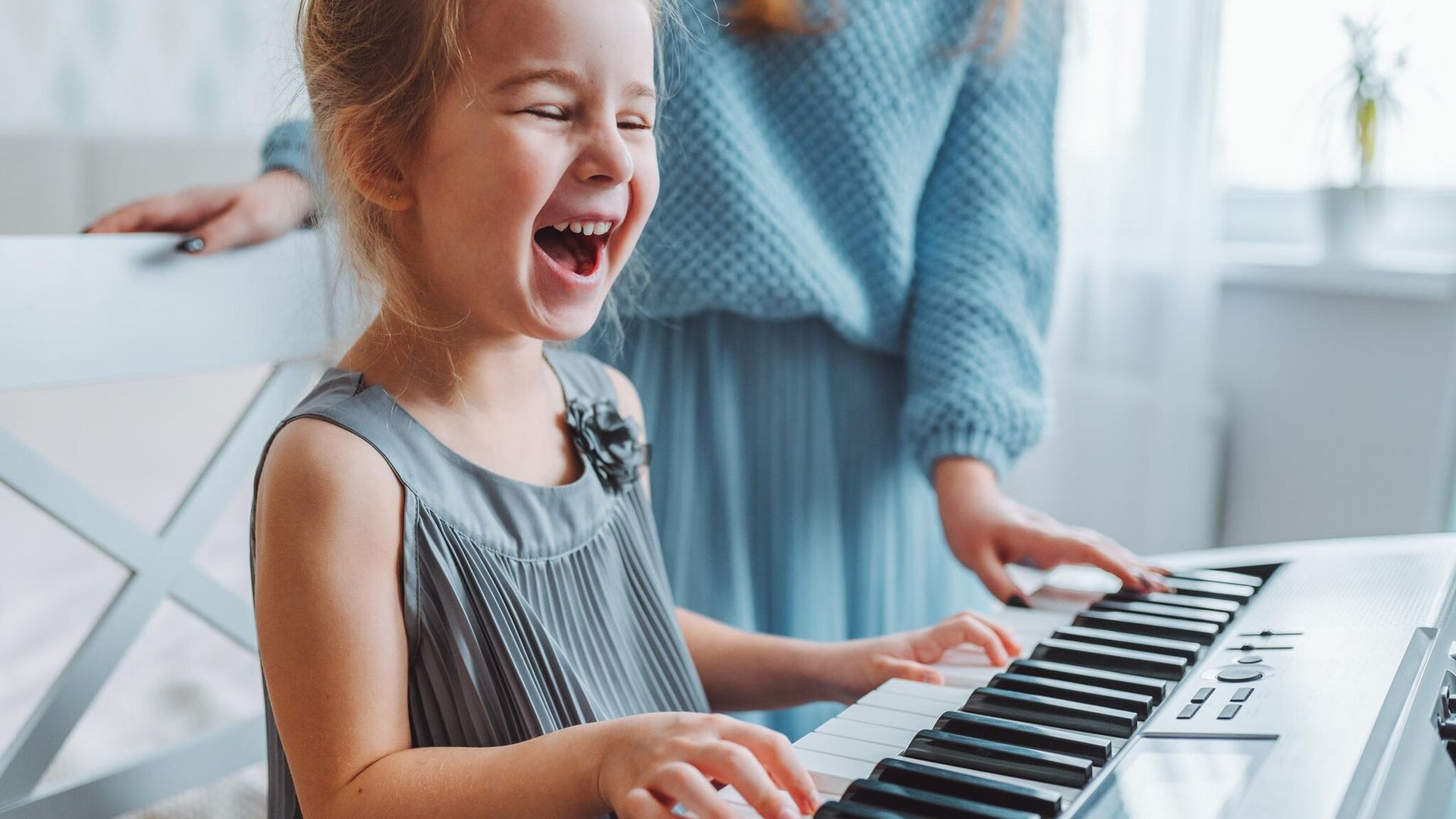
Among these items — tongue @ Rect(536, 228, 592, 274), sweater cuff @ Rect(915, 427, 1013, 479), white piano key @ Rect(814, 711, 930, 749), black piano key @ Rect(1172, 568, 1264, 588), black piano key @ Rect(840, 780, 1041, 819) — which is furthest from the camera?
sweater cuff @ Rect(915, 427, 1013, 479)

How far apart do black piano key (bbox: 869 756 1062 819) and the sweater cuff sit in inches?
16.3

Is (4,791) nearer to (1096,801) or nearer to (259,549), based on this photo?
(259,549)

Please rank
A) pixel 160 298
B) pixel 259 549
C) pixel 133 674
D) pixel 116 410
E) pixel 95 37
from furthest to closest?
pixel 95 37
pixel 116 410
pixel 133 674
pixel 160 298
pixel 259 549

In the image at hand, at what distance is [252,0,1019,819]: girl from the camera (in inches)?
21.7

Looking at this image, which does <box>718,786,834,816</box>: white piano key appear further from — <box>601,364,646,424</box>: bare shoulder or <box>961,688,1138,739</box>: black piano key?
<box>601,364,646,424</box>: bare shoulder

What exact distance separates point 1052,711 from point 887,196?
475 millimetres

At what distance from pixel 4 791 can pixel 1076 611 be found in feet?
2.17

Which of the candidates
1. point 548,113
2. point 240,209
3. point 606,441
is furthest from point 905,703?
point 240,209

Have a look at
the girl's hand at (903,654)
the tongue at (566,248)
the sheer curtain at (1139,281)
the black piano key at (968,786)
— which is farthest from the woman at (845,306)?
the sheer curtain at (1139,281)

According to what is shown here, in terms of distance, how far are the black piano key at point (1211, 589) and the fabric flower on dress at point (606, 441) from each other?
362mm

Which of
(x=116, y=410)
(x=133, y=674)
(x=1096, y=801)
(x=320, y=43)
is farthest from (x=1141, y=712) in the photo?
(x=116, y=410)

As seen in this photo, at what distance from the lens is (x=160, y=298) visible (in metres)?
0.72

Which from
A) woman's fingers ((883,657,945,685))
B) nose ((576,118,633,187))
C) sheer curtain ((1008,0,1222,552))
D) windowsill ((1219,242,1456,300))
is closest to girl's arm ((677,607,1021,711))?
woman's fingers ((883,657,945,685))

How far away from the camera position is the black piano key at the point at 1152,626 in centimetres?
67
